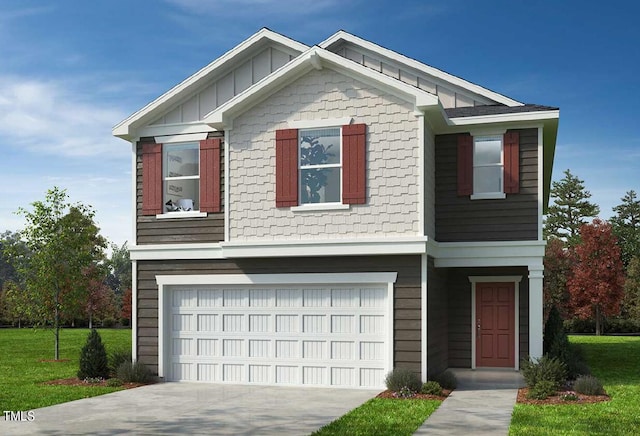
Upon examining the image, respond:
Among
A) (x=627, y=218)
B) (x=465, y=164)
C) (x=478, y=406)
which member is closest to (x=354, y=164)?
(x=465, y=164)

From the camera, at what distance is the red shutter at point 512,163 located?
52.9ft

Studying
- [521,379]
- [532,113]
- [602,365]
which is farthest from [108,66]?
[602,365]

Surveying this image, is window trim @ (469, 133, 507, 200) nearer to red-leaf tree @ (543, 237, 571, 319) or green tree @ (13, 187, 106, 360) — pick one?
green tree @ (13, 187, 106, 360)

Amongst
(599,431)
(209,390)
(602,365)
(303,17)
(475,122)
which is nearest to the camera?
(599,431)

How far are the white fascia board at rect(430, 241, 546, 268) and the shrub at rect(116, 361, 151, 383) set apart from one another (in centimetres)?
691

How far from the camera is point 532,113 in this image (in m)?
15.7

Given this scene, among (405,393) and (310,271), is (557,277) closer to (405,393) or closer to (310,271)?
(310,271)

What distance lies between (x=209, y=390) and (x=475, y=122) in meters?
8.16

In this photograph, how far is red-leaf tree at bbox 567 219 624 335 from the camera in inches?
1460

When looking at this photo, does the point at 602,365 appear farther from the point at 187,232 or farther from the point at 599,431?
the point at 187,232

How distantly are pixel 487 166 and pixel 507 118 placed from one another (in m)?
1.21

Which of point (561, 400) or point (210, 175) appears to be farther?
point (210, 175)

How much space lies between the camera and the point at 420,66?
17.9 metres

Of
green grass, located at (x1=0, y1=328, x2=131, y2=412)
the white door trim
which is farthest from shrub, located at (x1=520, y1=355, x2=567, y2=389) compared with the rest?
green grass, located at (x1=0, y1=328, x2=131, y2=412)
